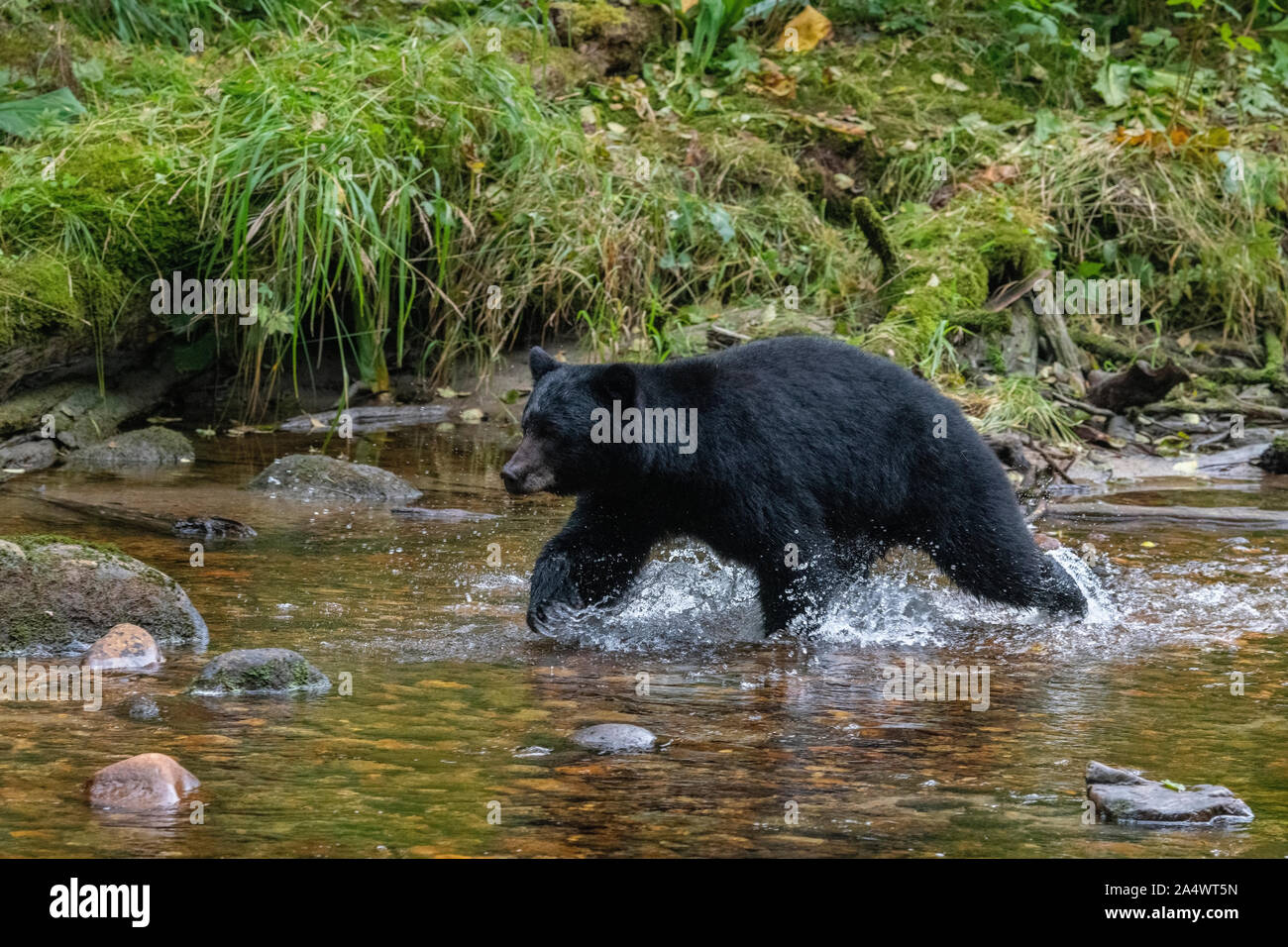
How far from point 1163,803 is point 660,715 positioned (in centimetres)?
133

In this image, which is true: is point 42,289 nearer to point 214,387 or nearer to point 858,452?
point 214,387

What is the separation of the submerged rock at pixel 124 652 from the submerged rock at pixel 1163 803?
8.52 feet

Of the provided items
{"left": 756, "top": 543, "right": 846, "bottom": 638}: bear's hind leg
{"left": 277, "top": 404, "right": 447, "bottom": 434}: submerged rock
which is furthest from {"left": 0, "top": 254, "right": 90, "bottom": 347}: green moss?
{"left": 756, "top": 543, "right": 846, "bottom": 638}: bear's hind leg

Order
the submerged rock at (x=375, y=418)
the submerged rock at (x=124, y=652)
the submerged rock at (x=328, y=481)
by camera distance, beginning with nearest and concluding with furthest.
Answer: the submerged rock at (x=124, y=652) → the submerged rock at (x=328, y=481) → the submerged rock at (x=375, y=418)

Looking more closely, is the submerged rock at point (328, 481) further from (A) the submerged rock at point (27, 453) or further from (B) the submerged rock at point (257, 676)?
(B) the submerged rock at point (257, 676)

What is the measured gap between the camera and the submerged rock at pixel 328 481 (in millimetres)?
7340

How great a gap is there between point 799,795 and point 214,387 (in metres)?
6.67

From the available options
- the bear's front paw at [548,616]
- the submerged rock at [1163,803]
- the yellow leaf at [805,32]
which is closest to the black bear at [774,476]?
the bear's front paw at [548,616]

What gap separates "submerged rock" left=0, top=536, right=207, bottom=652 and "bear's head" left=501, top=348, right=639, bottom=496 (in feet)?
3.69

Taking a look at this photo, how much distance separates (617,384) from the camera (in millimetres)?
5043

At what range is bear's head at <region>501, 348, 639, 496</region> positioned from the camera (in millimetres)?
5059

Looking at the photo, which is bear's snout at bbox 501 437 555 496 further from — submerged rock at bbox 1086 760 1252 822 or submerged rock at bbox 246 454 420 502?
submerged rock at bbox 246 454 420 502

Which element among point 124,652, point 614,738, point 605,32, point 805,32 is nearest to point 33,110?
point 605,32

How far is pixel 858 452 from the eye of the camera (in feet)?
17.5
